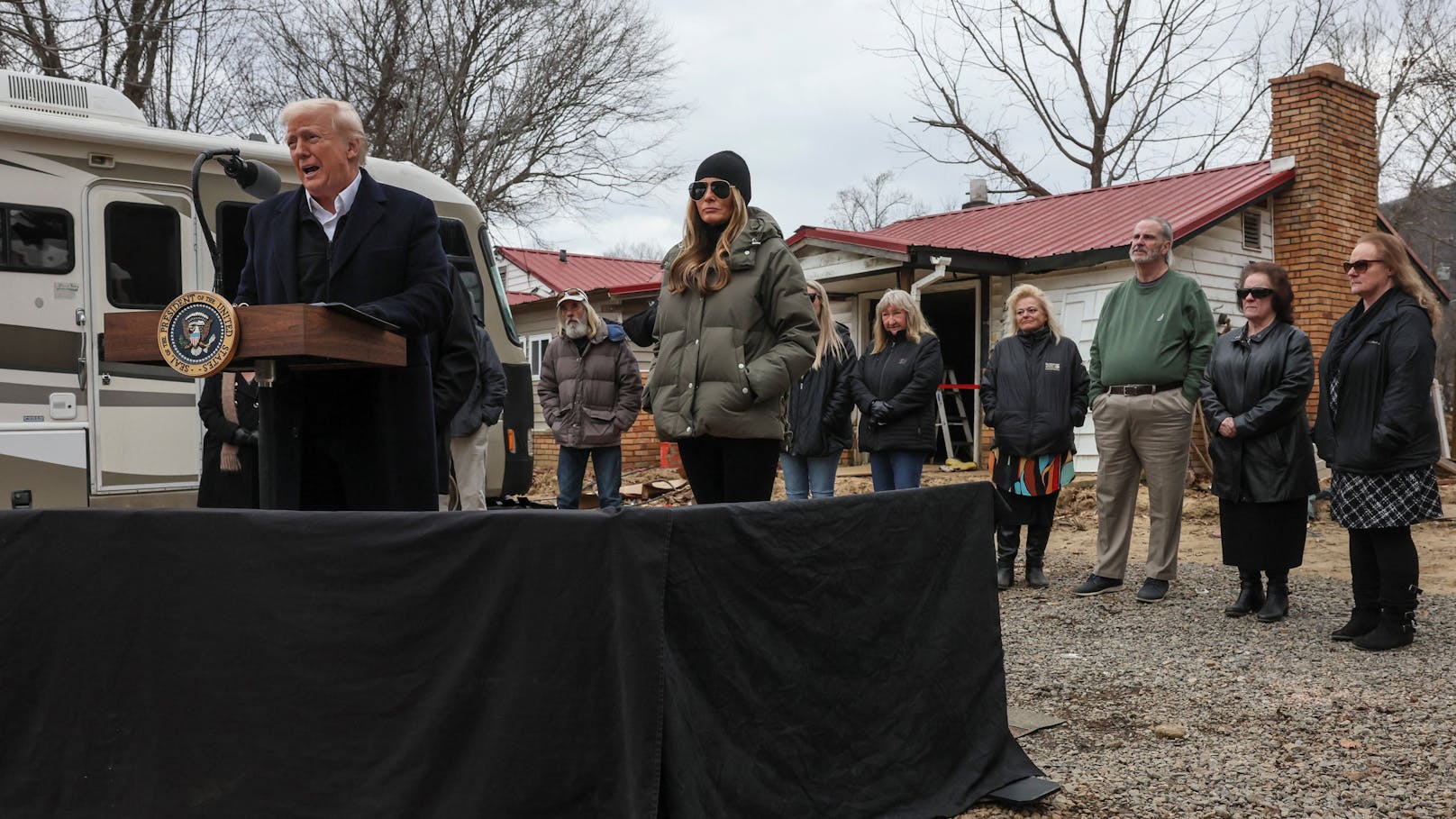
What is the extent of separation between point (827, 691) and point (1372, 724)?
241 centimetres

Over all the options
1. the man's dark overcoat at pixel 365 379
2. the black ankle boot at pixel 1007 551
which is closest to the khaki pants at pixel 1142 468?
the black ankle boot at pixel 1007 551

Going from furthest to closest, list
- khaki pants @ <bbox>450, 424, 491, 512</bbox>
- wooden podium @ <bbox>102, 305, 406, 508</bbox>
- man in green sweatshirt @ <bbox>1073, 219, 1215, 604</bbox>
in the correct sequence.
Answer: khaki pants @ <bbox>450, 424, 491, 512</bbox> → man in green sweatshirt @ <bbox>1073, 219, 1215, 604</bbox> → wooden podium @ <bbox>102, 305, 406, 508</bbox>

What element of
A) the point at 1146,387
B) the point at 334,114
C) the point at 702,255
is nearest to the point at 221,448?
the point at 702,255

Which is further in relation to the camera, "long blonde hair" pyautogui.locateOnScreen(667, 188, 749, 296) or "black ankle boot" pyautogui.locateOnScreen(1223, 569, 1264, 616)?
"black ankle boot" pyautogui.locateOnScreen(1223, 569, 1264, 616)

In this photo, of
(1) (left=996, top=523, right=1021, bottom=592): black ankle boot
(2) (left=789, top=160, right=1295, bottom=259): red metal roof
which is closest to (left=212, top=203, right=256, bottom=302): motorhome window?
(1) (left=996, top=523, right=1021, bottom=592): black ankle boot

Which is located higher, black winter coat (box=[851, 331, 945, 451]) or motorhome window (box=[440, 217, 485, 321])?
motorhome window (box=[440, 217, 485, 321])

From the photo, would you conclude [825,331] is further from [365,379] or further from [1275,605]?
[365,379]

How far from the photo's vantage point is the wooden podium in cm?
243

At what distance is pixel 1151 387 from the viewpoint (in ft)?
20.2

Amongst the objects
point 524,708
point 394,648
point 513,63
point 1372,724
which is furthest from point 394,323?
point 513,63

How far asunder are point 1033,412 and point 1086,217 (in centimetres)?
1018

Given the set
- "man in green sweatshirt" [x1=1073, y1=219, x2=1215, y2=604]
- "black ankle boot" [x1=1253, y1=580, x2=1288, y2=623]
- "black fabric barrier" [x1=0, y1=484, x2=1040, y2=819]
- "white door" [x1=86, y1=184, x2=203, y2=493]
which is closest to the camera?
"black fabric barrier" [x1=0, y1=484, x2=1040, y2=819]

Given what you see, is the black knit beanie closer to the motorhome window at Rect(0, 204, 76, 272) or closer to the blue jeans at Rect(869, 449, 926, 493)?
the blue jeans at Rect(869, 449, 926, 493)

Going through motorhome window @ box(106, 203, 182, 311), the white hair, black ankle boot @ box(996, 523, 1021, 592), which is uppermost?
motorhome window @ box(106, 203, 182, 311)
